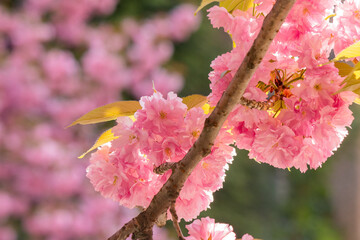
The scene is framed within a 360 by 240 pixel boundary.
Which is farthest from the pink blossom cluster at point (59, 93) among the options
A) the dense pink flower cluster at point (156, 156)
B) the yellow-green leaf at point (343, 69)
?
the yellow-green leaf at point (343, 69)

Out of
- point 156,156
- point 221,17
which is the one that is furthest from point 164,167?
point 221,17

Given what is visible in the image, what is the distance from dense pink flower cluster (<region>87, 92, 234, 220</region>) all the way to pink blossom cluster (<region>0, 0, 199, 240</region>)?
77.9 inches

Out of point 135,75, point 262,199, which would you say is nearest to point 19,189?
point 135,75

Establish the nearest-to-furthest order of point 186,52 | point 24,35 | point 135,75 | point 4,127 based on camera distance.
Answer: point 4,127 < point 24,35 < point 135,75 < point 186,52

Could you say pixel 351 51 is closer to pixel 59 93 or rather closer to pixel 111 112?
pixel 111 112

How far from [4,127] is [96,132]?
19.9 inches

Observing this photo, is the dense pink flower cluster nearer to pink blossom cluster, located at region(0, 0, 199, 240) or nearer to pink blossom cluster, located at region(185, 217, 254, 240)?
pink blossom cluster, located at region(185, 217, 254, 240)

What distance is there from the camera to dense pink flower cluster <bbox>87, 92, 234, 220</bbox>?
448 millimetres

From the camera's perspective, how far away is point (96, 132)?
2.73 meters

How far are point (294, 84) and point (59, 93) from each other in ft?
7.97

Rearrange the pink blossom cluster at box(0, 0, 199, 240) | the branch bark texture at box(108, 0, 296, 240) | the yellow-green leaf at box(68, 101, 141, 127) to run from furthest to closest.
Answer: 1. the pink blossom cluster at box(0, 0, 199, 240)
2. the yellow-green leaf at box(68, 101, 141, 127)
3. the branch bark texture at box(108, 0, 296, 240)

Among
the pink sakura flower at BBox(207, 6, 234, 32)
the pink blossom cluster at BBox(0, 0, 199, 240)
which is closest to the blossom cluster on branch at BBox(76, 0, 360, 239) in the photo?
the pink sakura flower at BBox(207, 6, 234, 32)

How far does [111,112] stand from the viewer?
0.47m

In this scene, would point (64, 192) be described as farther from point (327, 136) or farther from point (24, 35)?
point (327, 136)
